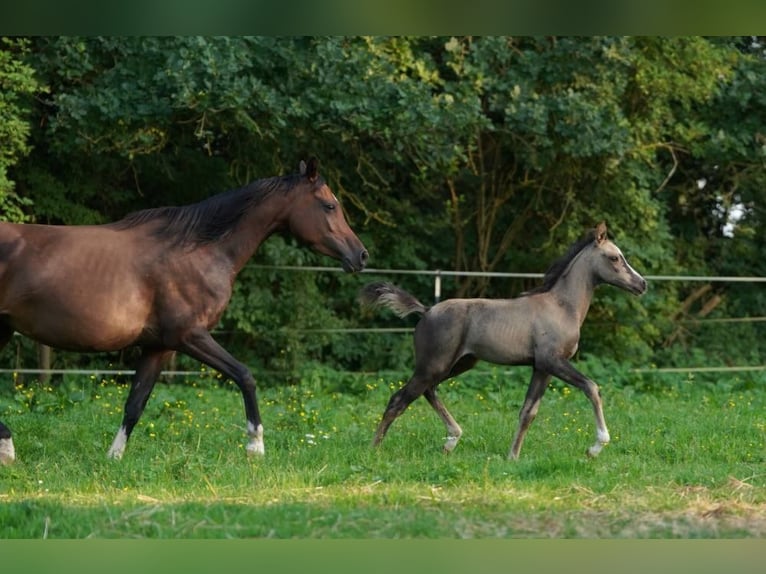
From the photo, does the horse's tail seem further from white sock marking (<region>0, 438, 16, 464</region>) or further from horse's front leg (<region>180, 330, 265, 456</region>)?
white sock marking (<region>0, 438, 16, 464</region>)

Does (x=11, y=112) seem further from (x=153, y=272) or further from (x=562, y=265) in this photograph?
(x=562, y=265)

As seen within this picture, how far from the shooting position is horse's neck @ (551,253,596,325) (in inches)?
309

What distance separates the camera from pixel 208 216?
7.77m

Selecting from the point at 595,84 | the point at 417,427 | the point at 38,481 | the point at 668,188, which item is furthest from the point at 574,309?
the point at 668,188

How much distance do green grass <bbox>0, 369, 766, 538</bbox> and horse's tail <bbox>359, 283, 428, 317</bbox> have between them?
3.27 feet

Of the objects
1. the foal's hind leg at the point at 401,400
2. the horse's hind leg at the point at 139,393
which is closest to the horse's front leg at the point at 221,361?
the horse's hind leg at the point at 139,393

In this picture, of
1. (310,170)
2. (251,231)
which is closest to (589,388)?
(310,170)

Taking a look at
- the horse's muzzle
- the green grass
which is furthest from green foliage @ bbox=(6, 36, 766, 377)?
the horse's muzzle

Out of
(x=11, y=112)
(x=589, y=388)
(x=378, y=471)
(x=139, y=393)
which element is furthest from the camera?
(x=11, y=112)

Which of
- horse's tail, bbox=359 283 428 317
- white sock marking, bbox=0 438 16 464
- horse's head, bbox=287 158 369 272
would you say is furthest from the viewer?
horse's tail, bbox=359 283 428 317

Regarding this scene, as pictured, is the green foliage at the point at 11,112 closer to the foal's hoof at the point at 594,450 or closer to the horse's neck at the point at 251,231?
the horse's neck at the point at 251,231

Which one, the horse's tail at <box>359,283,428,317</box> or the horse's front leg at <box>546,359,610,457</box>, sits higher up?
the horse's tail at <box>359,283,428,317</box>

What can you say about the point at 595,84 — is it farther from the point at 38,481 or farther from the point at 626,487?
the point at 38,481

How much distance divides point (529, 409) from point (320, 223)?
2.05 meters
